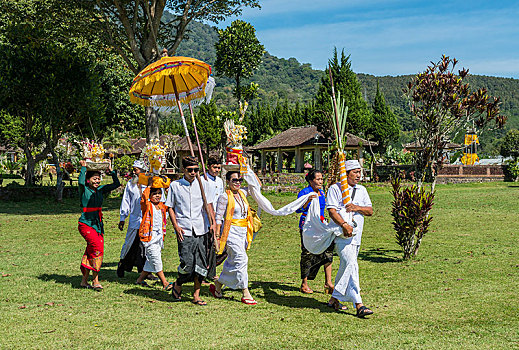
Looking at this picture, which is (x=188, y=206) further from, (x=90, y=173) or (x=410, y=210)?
(x=410, y=210)

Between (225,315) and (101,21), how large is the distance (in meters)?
17.8

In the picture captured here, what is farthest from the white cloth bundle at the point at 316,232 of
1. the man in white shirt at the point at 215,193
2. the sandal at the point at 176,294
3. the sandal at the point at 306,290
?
the sandal at the point at 176,294

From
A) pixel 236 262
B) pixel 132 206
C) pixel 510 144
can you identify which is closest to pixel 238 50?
pixel 132 206

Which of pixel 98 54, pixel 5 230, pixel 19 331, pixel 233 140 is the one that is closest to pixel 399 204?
pixel 233 140

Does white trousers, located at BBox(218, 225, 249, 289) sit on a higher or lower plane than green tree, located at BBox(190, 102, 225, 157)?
lower

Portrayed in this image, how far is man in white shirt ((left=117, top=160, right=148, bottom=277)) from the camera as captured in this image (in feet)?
27.6

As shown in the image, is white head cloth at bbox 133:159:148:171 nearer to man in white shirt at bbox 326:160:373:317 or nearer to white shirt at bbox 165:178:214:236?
white shirt at bbox 165:178:214:236

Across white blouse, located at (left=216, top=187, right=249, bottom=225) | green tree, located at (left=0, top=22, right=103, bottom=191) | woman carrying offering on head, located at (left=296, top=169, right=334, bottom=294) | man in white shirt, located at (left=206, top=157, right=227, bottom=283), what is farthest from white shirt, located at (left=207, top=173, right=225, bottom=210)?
green tree, located at (left=0, top=22, right=103, bottom=191)

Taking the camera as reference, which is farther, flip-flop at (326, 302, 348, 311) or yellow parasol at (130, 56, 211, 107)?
yellow parasol at (130, 56, 211, 107)

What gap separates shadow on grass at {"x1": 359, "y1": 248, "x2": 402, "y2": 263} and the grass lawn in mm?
22

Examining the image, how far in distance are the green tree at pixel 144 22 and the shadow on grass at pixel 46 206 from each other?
15.7 feet

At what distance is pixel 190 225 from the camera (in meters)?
7.04

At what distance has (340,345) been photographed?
5.25 m

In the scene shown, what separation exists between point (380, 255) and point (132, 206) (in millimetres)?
5572
